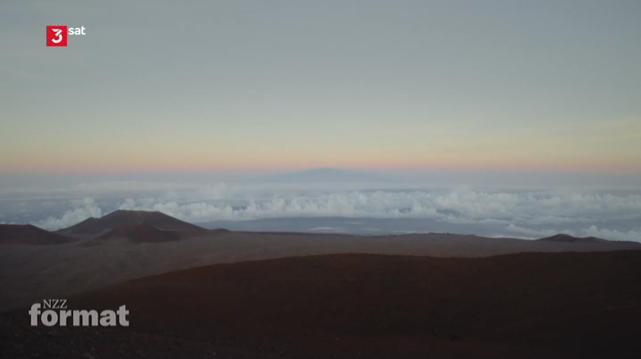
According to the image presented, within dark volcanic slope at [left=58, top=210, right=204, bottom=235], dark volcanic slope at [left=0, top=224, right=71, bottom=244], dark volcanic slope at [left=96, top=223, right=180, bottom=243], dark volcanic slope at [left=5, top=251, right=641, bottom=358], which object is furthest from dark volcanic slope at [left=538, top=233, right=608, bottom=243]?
dark volcanic slope at [left=0, top=224, right=71, bottom=244]

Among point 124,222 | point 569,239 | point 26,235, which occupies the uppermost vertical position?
point 124,222

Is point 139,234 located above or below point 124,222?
below

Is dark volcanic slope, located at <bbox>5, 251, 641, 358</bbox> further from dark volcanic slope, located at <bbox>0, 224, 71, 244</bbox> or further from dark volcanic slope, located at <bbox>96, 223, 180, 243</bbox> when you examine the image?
dark volcanic slope, located at <bbox>0, 224, 71, 244</bbox>

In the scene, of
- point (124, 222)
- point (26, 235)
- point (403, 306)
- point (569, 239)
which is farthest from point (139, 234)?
point (569, 239)

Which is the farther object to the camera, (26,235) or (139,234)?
(26,235)

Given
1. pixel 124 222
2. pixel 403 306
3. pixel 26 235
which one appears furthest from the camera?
pixel 124 222

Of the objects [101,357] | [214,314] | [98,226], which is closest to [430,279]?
[214,314]

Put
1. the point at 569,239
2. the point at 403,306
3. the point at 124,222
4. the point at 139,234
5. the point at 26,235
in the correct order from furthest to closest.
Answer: the point at 124,222 → the point at 26,235 → the point at 569,239 → the point at 139,234 → the point at 403,306

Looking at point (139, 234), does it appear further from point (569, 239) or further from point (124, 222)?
point (569, 239)
